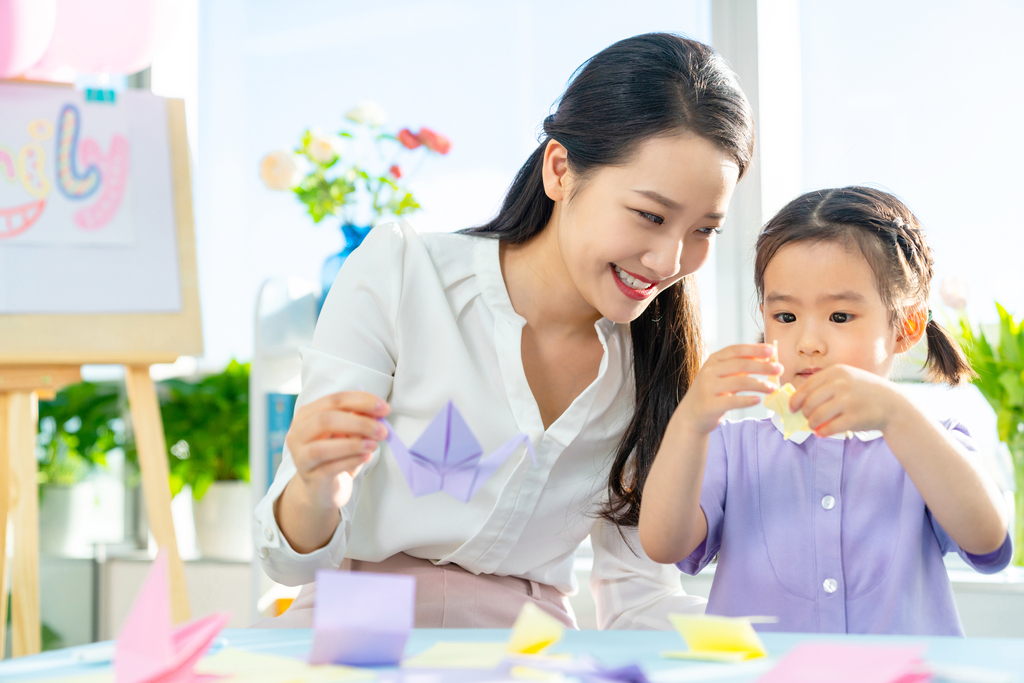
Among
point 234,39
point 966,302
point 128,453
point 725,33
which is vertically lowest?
point 128,453

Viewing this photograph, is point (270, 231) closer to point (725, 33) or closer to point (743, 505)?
point (725, 33)

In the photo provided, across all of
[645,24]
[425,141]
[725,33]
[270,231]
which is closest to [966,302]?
[725,33]

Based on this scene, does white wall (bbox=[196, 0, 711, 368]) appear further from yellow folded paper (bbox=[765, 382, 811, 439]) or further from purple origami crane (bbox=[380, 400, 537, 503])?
purple origami crane (bbox=[380, 400, 537, 503])

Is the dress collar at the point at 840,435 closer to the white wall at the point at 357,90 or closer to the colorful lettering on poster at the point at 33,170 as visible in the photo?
the white wall at the point at 357,90

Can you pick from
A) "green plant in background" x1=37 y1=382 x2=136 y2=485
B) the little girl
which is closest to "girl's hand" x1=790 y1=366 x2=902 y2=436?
the little girl

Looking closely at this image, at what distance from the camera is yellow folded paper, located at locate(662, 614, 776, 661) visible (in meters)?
0.58

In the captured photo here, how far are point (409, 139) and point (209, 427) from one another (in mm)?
930

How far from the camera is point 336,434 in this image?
671mm

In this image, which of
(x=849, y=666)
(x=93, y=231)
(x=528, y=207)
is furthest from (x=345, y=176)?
(x=849, y=666)

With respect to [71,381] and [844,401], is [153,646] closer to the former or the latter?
[844,401]

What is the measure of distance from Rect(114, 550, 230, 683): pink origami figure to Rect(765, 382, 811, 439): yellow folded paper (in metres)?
0.62

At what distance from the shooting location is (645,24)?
6.34 feet

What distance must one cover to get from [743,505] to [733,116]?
464 mm

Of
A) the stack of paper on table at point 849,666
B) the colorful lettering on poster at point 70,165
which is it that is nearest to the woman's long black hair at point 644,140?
the stack of paper on table at point 849,666
